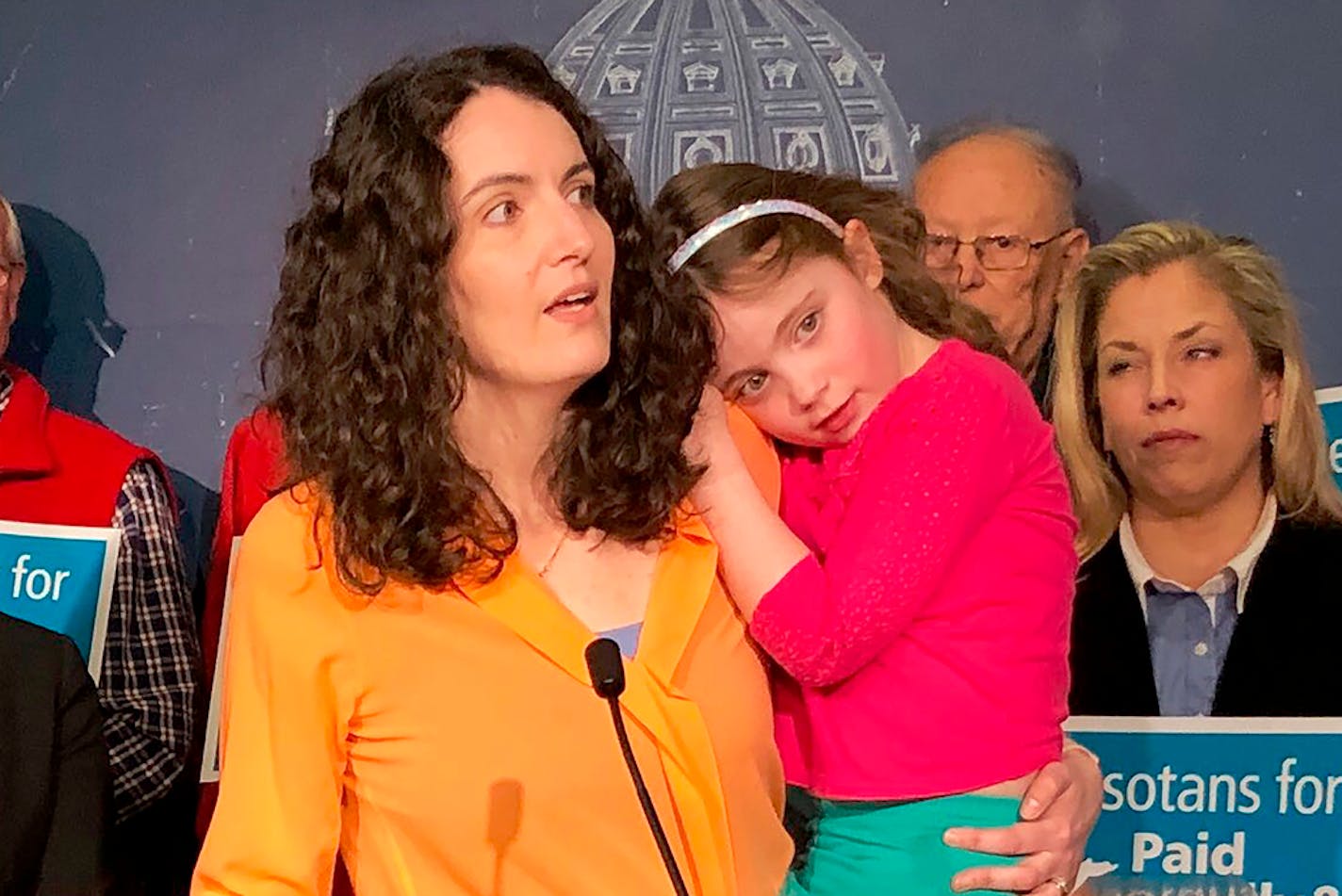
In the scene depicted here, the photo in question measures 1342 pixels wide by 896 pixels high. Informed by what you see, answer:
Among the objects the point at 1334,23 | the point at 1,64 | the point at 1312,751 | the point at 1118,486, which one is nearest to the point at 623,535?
the point at 1118,486

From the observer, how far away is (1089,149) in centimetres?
212

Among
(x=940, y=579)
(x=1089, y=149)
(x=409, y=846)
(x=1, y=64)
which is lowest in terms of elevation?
(x=409, y=846)

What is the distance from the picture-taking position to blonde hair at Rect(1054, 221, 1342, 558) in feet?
6.68

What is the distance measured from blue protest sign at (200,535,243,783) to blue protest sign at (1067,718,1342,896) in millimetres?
1189

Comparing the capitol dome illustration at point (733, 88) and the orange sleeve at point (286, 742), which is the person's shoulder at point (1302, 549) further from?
the orange sleeve at point (286, 742)

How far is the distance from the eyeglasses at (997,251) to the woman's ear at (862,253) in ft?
1.92

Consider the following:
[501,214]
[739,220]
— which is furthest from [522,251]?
[739,220]

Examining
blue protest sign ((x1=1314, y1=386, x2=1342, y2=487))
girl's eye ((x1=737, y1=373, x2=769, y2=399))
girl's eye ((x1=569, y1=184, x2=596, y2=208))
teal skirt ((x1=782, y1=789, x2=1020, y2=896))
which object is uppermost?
girl's eye ((x1=569, y1=184, x2=596, y2=208))

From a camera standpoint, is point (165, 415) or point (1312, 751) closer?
point (1312, 751)

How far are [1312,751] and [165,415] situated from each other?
5.44 feet

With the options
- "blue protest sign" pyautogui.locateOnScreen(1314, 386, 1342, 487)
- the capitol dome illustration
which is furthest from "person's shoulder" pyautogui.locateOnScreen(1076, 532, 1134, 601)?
the capitol dome illustration

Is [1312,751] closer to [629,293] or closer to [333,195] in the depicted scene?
[629,293]

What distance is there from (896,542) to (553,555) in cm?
30

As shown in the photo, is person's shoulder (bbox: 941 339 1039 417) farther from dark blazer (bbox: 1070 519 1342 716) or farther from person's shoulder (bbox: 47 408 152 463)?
person's shoulder (bbox: 47 408 152 463)
